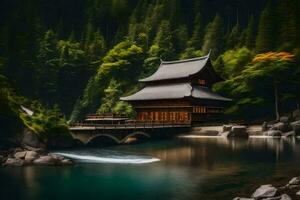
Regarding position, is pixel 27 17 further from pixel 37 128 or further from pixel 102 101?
pixel 37 128

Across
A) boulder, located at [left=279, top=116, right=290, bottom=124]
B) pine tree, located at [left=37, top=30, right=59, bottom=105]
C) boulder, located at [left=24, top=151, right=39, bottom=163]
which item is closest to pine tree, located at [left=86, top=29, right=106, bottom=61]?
pine tree, located at [left=37, top=30, right=59, bottom=105]

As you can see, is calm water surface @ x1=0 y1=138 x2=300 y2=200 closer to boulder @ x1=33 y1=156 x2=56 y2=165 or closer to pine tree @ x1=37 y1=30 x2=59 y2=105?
boulder @ x1=33 y1=156 x2=56 y2=165

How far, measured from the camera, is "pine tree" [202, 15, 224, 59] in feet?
313

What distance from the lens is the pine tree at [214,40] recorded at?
313 ft

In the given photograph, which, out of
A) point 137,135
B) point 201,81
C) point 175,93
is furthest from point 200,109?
point 137,135

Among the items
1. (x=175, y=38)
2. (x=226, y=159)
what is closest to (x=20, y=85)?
(x=175, y=38)

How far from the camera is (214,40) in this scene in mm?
96438

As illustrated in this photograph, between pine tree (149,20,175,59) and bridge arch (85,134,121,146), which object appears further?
pine tree (149,20,175,59)

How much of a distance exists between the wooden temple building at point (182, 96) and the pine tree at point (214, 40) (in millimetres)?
17984

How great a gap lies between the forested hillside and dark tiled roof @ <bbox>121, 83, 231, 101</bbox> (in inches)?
165

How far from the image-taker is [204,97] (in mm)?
68188

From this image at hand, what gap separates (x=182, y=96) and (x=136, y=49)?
28780mm

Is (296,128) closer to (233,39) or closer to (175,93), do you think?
(175,93)

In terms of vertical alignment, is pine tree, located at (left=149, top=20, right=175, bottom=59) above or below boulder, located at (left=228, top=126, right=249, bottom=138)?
above
